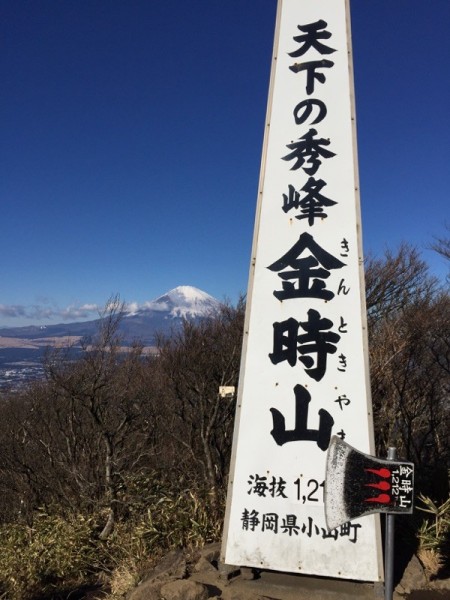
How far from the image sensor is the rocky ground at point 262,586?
10.6 feet

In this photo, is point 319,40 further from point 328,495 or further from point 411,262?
point 411,262

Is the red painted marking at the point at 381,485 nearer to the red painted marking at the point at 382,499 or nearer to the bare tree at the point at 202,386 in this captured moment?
the red painted marking at the point at 382,499

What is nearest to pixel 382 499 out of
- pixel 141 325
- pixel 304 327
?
pixel 304 327

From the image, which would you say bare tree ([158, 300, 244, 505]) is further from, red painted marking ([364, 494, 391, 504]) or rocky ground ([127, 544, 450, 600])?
red painted marking ([364, 494, 391, 504])

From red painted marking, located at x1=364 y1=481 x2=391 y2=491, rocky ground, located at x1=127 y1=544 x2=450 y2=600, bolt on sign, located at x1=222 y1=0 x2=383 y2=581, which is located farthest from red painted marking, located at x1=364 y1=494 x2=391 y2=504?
rocky ground, located at x1=127 y1=544 x2=450 y2=600

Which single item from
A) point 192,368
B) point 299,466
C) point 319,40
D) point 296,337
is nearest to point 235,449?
point 299,466

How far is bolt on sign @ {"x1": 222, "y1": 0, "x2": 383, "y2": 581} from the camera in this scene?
3.43 m

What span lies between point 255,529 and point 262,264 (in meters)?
2.21

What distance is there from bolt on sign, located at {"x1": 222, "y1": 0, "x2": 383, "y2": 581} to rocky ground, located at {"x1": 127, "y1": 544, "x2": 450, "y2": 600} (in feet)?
0.35

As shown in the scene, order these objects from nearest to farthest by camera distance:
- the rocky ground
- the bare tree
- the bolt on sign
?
1. the rocky ground
2. the bolt on sign
3. the bare tree

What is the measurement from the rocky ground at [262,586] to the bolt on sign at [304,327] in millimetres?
108

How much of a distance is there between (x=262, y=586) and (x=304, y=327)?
6.62 feet

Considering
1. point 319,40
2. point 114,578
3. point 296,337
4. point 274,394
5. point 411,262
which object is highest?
point 411,262

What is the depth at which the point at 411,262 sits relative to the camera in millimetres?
17422
